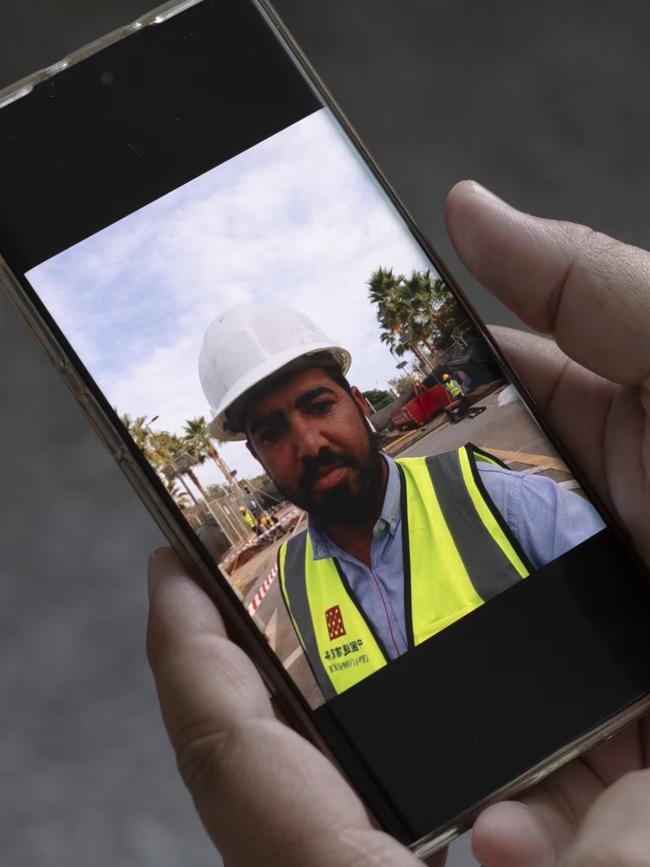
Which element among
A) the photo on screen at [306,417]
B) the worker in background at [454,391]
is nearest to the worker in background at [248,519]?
the photo on screen at [306,417]

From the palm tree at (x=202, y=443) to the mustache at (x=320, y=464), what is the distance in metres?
0.03

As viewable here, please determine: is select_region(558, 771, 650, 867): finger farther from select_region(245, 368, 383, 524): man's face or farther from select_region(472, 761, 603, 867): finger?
select_region(245, 368, 383, 524): man's face

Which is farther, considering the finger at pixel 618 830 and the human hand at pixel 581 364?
the human hand at pixel 581 364

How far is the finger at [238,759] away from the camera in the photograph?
1.17ft

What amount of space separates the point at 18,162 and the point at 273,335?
13cm

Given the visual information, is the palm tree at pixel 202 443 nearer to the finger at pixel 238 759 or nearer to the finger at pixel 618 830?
the finger at pixel 238 759

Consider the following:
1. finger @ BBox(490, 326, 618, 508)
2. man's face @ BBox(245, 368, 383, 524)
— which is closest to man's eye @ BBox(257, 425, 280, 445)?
man's face @ BBox(245, 368, 383, 524)

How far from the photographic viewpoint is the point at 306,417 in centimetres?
41

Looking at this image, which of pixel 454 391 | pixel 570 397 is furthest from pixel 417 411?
pixel 570 397

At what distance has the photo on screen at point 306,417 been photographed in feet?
1.32

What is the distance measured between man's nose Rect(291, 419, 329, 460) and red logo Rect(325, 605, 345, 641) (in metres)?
0.07

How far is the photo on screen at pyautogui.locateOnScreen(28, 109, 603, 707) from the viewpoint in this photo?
0.40 metres

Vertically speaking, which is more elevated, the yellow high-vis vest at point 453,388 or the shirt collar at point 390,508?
the yellow high-vis vest at point 453,388

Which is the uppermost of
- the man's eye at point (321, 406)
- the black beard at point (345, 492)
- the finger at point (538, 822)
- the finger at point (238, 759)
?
the man's eye at point (321, 406)
